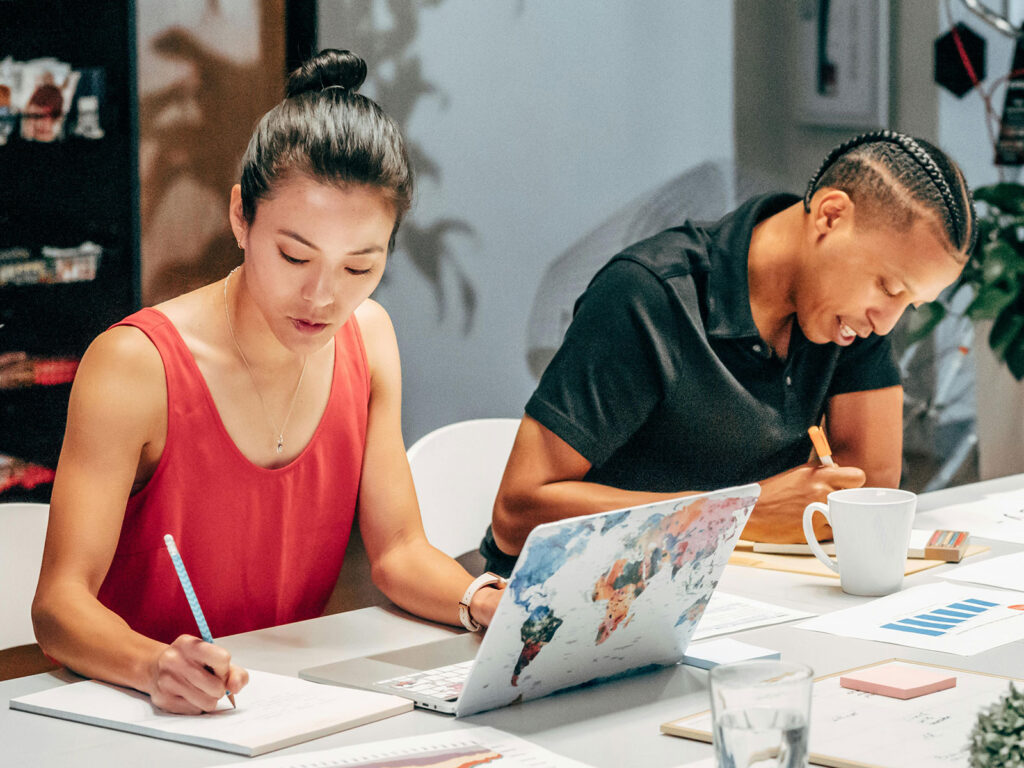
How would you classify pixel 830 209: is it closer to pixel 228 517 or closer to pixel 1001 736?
pixel 228 517

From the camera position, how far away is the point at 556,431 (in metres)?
1.61

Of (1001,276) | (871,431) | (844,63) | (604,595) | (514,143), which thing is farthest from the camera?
(844,63)

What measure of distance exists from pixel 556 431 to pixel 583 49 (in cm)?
144

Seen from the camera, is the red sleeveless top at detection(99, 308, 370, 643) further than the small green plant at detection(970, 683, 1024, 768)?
Yes

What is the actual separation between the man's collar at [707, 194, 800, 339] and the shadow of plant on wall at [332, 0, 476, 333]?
813 millimetres

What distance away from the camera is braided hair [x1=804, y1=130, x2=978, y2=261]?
59.2 inches

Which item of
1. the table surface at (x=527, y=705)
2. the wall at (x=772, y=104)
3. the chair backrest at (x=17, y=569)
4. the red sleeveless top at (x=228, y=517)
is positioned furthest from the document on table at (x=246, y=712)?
the wall at (x=772, y=104)

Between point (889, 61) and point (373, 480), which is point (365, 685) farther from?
point (889, 61)

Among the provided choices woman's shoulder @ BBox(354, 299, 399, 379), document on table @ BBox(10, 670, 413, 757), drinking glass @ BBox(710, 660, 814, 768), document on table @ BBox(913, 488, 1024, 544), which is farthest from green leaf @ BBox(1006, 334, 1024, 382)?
drinking glass @ BBox(710, 660, 814, 768)

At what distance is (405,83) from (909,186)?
1.24 metres

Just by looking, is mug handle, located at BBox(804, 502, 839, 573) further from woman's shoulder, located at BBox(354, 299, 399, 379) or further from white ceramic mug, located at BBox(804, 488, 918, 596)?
woman's shoulder, located at BBox(354, 299, 399, 379)

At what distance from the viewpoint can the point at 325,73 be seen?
1.33 metres

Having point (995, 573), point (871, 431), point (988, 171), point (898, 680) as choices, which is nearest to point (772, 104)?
point (988, 171)

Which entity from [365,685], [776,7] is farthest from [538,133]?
[365,685]
